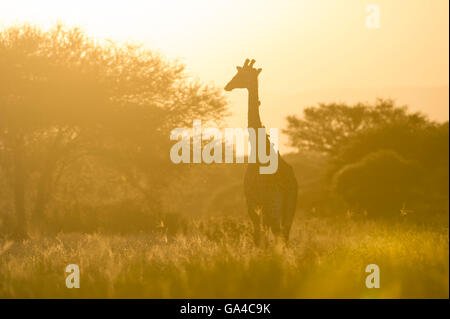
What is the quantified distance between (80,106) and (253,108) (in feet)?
31.6

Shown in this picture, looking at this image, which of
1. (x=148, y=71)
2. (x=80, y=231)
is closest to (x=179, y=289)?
(x=80, y=231)

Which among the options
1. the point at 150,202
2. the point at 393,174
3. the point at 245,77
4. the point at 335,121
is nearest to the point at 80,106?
the point at 150,202

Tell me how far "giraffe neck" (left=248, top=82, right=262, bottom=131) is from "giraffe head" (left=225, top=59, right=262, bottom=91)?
10 cm

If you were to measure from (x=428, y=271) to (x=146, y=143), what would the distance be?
14455 mm

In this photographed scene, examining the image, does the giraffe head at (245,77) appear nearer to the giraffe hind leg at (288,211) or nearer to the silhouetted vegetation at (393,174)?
the giraffe hind leg at (288,211)

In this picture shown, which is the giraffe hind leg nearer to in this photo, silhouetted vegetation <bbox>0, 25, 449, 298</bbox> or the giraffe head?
silhouetted vegetation <bbox>0, 25, 449, 298</bbox>

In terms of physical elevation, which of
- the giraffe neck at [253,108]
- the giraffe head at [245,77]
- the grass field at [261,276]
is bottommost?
the grass field at [261,276]

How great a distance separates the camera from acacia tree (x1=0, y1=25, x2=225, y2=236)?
19.3m

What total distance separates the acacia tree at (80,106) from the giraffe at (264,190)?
9306 mm

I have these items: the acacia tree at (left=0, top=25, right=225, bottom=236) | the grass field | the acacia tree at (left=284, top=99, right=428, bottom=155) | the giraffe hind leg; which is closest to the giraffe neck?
the giraffe hind leg

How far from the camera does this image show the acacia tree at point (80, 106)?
19.3 metres

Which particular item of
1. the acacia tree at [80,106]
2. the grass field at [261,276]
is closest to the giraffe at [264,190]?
the grass field at [261,276]

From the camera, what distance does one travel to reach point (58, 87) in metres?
19.5

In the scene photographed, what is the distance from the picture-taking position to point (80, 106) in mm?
19812
